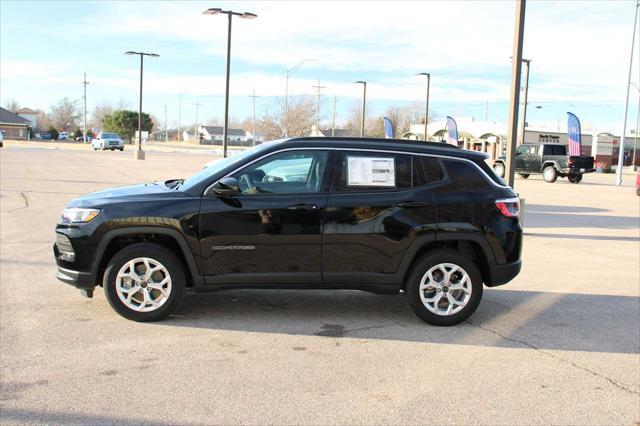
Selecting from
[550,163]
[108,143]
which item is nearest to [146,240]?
[550,163]

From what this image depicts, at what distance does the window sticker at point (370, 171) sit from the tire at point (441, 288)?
0.83 m

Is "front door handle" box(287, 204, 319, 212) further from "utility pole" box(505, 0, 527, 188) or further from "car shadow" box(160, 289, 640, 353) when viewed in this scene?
"utility pole" box(505, 0, 527, 188)

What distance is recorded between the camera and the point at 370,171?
222 inches

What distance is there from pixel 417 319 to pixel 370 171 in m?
1.58

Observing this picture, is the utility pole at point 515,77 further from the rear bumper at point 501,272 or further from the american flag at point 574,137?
the american flag at point 574,137

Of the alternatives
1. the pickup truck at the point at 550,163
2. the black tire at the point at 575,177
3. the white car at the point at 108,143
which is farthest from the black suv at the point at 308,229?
the white car at the point at 108,143

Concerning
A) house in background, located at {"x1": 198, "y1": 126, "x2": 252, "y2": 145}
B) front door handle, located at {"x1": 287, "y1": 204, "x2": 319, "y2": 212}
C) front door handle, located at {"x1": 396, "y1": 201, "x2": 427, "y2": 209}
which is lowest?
front door handle, located at {"x1": 287, "y1": 204, "x2": 319, "y2": 212}

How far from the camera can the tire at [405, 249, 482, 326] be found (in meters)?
5.62

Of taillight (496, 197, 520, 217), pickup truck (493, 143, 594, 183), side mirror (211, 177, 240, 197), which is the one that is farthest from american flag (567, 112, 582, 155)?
side mirror (211, 177, 240, 197)

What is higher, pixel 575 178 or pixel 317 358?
pixel 575 178

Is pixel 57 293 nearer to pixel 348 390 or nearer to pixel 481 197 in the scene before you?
pixel 348 390

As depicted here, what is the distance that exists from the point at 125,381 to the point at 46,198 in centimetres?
1246

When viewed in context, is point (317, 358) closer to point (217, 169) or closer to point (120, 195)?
point (217, 169)

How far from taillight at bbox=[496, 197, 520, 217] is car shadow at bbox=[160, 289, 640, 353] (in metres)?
1.10
